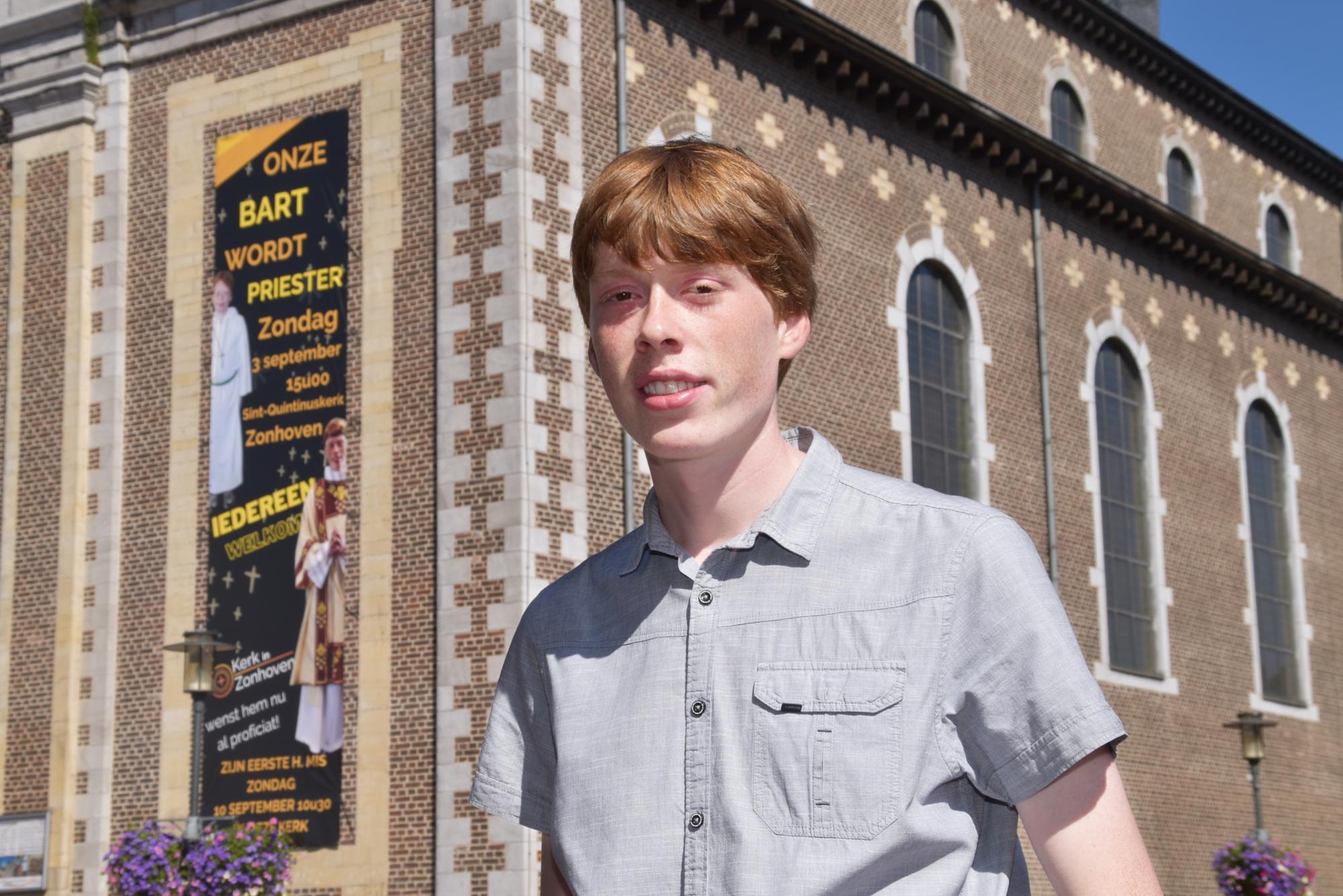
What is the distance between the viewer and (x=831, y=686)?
2203mm

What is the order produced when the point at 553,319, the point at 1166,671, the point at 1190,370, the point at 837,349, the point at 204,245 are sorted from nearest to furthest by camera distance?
the point at 553,319 < the point at 204,245 < the point at 837,349 < the point at 1166,671 < the point at 1190,370

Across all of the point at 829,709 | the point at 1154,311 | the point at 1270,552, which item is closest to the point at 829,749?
the point at 829,709

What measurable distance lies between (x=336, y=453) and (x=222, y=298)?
2167mm

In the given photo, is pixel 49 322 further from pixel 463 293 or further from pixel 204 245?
pixel 463 293

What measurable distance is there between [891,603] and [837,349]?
1687 centimetres

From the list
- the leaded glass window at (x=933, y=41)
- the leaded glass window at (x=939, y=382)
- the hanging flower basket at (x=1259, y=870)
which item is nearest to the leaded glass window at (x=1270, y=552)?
the hanging flower basket at (x=1259, y=870)

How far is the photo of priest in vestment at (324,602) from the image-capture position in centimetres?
1592

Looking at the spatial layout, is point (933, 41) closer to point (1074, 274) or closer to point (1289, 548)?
point (1074, 274)

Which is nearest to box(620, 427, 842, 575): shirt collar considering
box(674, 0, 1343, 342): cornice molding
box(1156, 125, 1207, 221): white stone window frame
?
box(674, 0, 1343, 342): cornice molding

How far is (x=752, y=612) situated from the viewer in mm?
2336

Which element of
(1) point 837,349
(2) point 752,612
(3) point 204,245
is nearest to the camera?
(2) point 752,612

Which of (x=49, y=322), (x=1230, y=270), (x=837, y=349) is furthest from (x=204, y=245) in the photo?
(x=1230, y=270)

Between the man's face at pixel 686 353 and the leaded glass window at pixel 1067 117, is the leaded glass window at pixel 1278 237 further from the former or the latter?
the man's face at pixel 686 353

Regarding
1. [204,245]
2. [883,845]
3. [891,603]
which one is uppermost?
[204,245]
